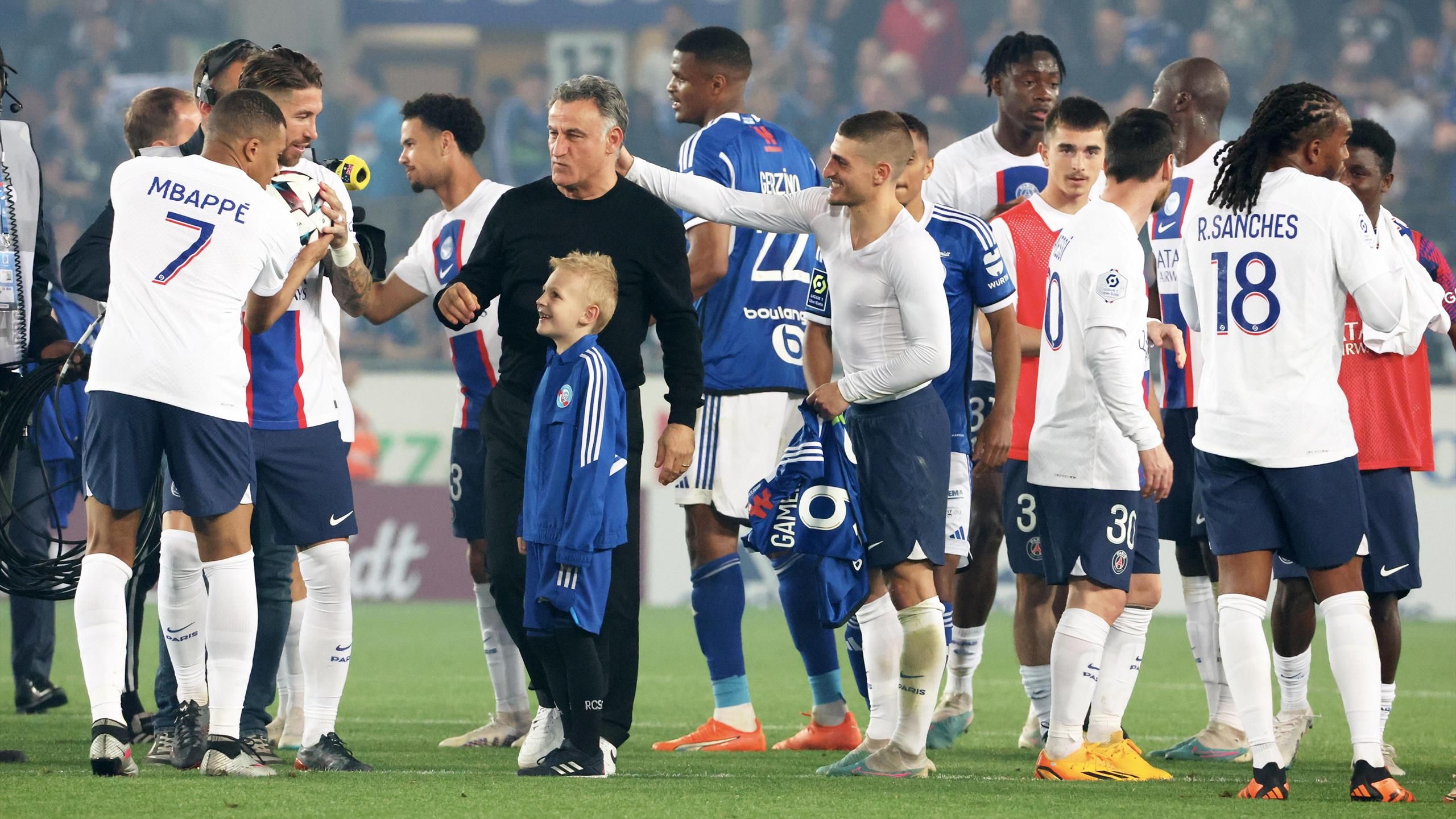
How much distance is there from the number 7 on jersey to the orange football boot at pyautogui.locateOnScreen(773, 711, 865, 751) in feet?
9.18

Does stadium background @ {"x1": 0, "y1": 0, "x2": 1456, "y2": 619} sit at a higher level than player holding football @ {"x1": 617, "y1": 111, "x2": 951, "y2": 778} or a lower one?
higher

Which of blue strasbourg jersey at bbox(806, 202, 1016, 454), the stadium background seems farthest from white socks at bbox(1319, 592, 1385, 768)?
the stadium background

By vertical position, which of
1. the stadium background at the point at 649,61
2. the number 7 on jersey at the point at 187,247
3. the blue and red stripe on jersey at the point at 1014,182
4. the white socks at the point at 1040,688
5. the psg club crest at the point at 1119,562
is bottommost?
the white socks at the point at 1040,688

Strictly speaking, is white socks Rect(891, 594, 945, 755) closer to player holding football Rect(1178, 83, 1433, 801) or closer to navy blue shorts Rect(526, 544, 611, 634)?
player holding football Rect(1178, 83, 1433, 801)

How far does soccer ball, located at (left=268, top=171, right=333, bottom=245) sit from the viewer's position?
16.3 feet

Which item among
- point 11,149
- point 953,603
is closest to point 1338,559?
point 953,603

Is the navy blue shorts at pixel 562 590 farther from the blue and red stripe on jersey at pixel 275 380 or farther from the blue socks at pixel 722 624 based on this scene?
the blue socks at pixel 722 624

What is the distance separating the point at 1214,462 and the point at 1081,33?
1304cm

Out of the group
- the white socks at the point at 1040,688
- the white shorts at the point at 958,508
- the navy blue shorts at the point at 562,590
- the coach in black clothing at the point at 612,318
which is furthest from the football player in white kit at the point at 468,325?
the white socks at the point at 1040,688

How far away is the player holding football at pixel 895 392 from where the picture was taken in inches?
203

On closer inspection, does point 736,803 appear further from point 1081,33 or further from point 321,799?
point 1081,33

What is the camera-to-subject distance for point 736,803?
4.50 m

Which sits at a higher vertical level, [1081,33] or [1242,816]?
[1081,33]

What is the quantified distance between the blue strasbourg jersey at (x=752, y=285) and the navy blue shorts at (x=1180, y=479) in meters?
1.43
